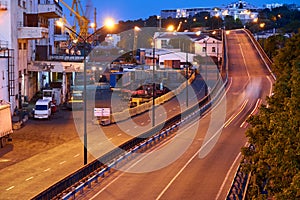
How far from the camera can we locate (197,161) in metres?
27.2

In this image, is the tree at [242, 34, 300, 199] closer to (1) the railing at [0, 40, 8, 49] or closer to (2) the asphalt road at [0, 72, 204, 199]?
(2) the asphalt road at [0, 72, 204, 199]

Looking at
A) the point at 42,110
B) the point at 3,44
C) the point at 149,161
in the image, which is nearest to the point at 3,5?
the point at 3,44

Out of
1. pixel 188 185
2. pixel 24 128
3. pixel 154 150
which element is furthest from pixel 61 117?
pixel 188 185

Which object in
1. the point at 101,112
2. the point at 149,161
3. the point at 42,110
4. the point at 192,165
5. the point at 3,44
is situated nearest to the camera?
the point at 192,165

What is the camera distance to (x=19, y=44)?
48.7 metres

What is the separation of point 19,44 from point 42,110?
10403 millimetres

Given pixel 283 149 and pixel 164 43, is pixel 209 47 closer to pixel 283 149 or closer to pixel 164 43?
pixel 164 43

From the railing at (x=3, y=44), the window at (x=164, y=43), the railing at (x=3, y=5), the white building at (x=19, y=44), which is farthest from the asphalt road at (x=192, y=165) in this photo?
the window at (x=164, y=43)

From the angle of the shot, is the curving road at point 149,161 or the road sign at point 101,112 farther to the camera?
the road sign at point 101,112

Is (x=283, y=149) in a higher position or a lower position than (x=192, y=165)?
higher

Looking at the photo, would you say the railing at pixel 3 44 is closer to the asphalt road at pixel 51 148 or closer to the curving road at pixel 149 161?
the asphalt road at pixel 51 148

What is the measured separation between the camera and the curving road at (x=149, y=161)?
852 inches

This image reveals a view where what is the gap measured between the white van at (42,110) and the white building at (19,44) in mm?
2356

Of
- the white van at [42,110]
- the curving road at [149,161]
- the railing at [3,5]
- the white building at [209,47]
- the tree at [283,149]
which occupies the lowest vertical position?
the curving road at [149,161]
